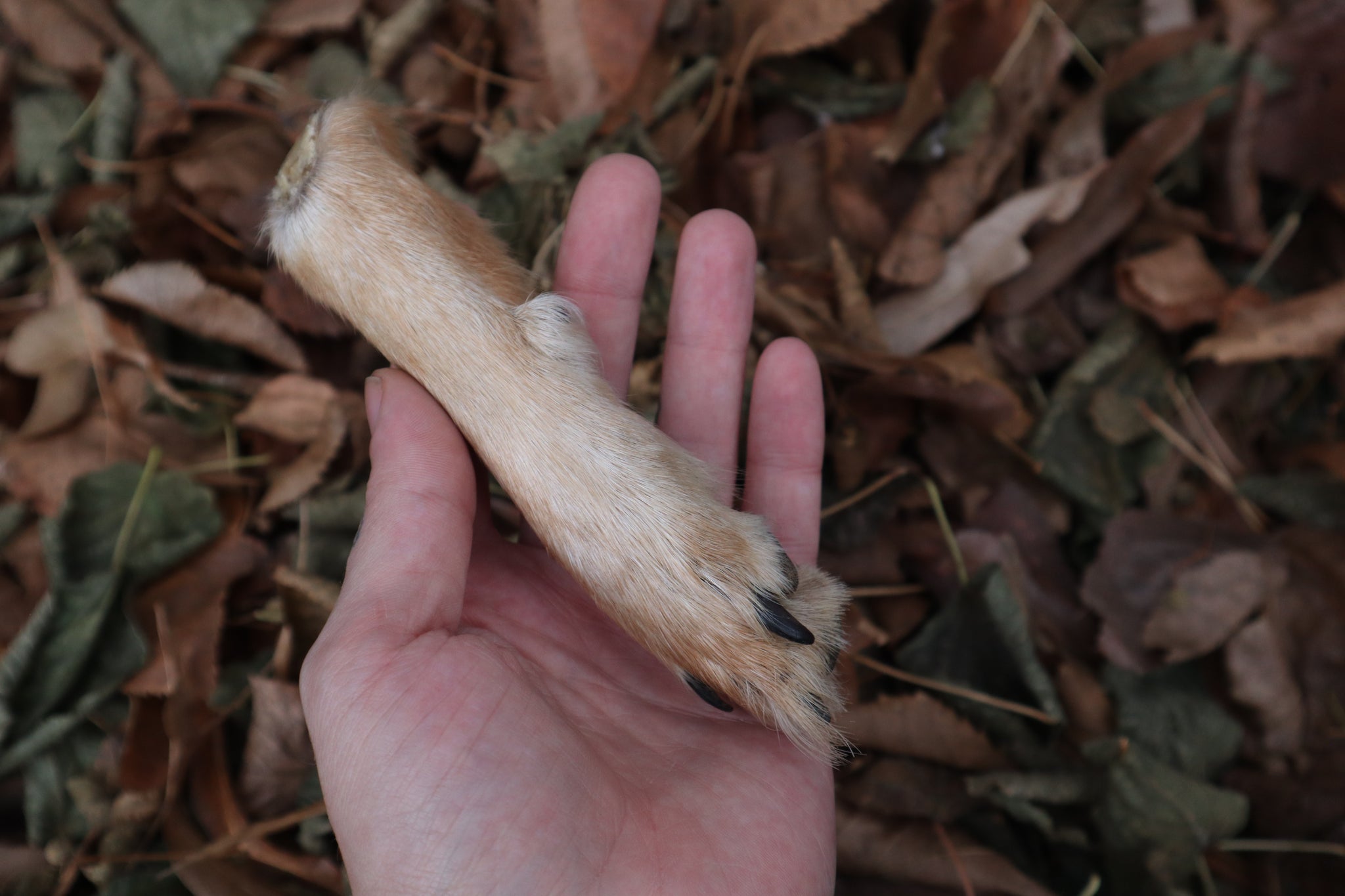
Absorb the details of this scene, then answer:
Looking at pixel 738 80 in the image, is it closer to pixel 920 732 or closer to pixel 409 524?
pixel 409 524

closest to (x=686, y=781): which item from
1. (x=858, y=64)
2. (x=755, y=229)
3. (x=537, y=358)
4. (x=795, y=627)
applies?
(x=795, y=627)

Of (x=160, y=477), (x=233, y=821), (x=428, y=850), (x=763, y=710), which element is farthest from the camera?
(x=160, y=477)

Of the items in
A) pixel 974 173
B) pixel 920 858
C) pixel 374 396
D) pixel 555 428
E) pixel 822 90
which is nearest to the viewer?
pixel 555 428

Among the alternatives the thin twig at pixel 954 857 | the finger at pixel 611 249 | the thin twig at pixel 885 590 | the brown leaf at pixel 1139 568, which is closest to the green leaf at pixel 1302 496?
the brown leaf at pixel 1139 568

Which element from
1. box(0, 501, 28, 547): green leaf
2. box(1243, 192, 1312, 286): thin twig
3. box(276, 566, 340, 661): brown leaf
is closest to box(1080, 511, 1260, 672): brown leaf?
box(1243, 192, 1312, 286): thin twig

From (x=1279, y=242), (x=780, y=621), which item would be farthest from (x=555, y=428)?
(x=1279, y=242)

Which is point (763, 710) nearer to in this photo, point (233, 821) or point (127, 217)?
point (233, 821)
